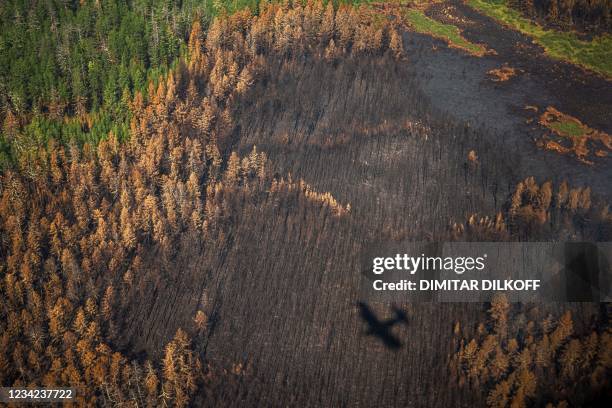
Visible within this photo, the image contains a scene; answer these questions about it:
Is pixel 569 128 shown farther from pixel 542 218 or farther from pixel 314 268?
pixel 314 268

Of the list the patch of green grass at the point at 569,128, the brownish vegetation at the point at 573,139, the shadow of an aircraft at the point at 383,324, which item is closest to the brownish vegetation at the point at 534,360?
the shadow of an aircraft at the point at 383,324

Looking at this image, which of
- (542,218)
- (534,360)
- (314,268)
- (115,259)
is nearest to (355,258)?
(314,268)

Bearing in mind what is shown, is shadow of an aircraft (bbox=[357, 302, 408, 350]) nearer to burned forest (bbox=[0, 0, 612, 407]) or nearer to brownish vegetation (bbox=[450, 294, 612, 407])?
burned forest (bbox=[0, 0, 612, 407])

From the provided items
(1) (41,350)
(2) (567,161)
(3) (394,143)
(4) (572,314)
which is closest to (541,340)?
(4) (572,314)

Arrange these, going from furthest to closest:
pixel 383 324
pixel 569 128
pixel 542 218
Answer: pixel 569 128, pixel 542 218, pixel 383 324

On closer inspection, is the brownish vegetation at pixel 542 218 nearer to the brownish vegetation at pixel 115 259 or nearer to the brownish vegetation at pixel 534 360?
the brownish vegetation at pixel 534 360

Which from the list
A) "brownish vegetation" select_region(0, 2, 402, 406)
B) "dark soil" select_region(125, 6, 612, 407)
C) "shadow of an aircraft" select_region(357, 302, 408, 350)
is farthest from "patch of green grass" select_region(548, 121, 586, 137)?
"shadow of an aircraft" select_region(357, 302, 408, 350)
